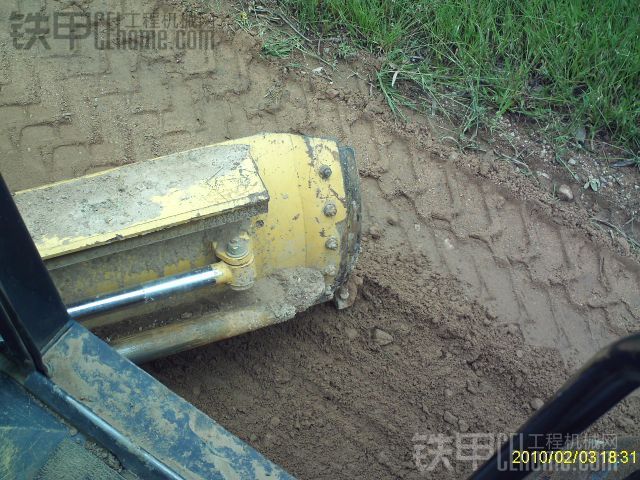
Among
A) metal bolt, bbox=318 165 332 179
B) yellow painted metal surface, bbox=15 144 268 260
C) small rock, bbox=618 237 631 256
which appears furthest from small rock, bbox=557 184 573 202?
yellow painted metal surface, bbox=15 144 268 260

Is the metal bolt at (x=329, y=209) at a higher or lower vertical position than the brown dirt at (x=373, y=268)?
higher

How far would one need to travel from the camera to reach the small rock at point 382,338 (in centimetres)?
274

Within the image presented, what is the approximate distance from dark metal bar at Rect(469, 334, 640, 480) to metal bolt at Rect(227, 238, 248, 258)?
1.06 meters

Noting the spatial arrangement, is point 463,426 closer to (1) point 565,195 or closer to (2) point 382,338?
(2) point 382,338

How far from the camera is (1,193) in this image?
4.21ft

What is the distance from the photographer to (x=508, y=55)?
3.60 m

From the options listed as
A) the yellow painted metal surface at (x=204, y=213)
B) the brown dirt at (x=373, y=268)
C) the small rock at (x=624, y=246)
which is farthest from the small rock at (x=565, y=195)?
the yellow painted metal surface at (x=204, y=213)

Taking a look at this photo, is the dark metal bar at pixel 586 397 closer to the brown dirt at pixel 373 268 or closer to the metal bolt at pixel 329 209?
the metal bolt at pixel 329 209

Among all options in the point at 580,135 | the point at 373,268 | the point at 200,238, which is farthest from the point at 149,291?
the point at 580,135

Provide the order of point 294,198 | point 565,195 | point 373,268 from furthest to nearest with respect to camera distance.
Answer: point 565,195 < point 373,268 < point 294,198

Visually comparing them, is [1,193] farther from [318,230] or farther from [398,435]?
[398,435]

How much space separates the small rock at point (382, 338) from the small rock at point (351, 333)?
0.25ft

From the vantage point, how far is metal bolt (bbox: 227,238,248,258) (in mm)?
2092

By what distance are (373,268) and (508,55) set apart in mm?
1515
